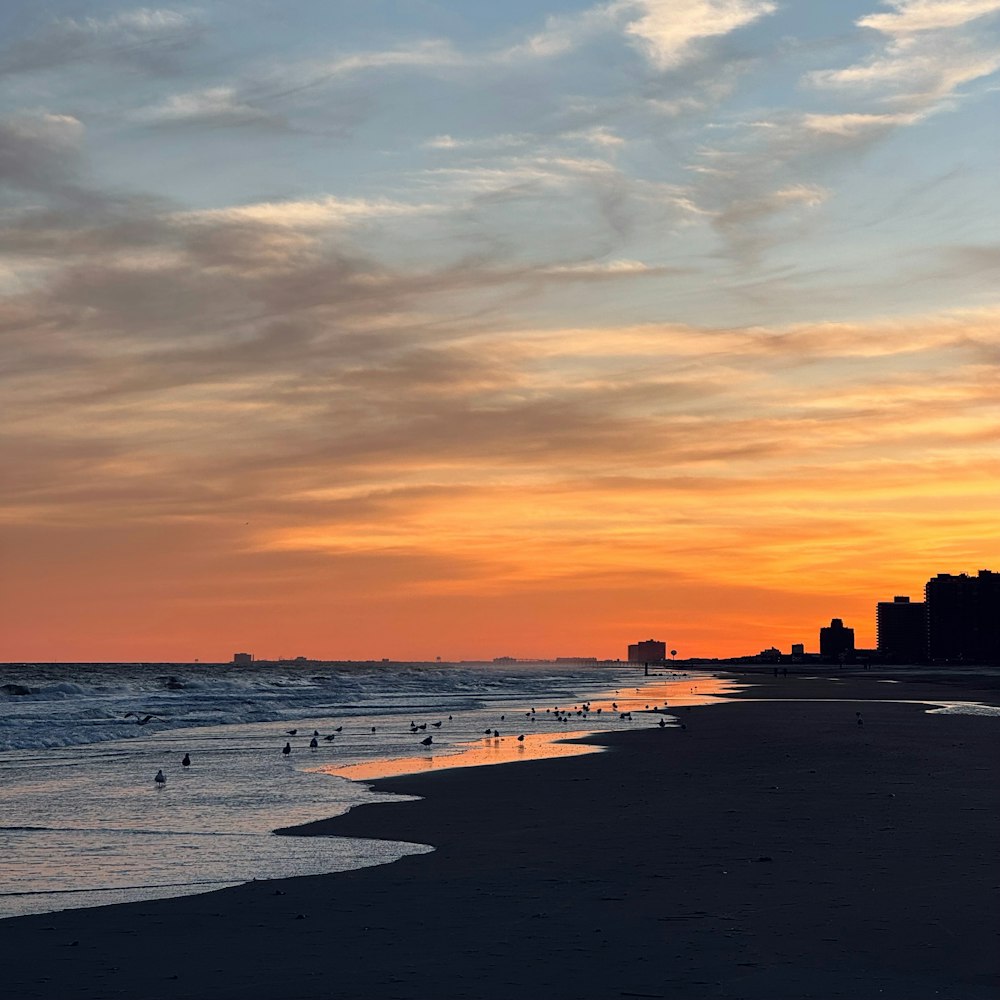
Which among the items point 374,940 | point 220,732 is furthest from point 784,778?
point 220,732

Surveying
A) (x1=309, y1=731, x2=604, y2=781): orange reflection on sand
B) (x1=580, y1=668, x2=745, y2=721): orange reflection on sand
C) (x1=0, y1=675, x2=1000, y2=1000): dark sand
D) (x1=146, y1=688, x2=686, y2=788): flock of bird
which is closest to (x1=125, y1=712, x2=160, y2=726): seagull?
(x1=146, y1=688, x2=686, y2=788): flock of bird

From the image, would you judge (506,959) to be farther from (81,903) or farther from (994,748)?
(994,748)

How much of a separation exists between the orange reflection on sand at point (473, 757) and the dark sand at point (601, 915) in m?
9.57

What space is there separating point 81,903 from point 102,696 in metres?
88.1

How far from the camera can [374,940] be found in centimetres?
1213

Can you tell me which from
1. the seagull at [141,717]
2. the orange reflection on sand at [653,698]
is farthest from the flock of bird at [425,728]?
the orange reflection on sand at [653,698]

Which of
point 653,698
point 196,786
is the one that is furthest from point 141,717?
point 653,698

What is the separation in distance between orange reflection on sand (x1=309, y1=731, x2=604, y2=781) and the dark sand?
31.4 ft

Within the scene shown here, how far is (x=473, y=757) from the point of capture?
3784 centimetres

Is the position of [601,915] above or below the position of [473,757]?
above

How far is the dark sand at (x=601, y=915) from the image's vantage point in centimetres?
1052

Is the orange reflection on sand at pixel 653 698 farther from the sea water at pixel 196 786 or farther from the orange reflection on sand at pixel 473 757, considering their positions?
the orange reflection on sand at pixel 473 757

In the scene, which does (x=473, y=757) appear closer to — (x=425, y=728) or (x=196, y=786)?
(x=196, y=786)

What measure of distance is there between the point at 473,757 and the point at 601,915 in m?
25.1
